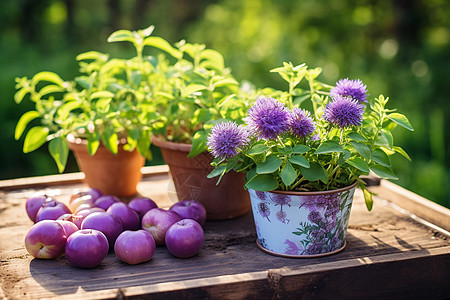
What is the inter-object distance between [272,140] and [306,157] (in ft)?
0.32

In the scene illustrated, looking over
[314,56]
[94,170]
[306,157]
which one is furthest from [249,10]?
[306,157]

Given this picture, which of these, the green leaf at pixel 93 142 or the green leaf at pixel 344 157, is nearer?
the green leaf at pixel 344 157

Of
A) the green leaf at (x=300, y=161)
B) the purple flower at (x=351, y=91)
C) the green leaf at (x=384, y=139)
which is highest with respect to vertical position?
the purple flower at (x=351, y=91)

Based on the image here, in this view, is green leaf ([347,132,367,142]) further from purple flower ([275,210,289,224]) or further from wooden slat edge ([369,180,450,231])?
wooden slat edge ([369,180,450,231])

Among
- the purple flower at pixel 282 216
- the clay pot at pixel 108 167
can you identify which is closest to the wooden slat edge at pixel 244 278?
the purple flower at pixel 282 216

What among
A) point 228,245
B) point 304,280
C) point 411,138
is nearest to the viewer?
point 304,280

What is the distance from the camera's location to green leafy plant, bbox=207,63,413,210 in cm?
93

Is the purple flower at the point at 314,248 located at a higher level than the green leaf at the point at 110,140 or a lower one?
lower

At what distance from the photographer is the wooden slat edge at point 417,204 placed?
1230mm

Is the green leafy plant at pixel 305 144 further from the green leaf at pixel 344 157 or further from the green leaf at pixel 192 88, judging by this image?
→ the green leaf at pixel 192 88

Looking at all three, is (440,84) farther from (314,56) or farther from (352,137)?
(352,137)

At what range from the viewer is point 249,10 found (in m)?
5.64

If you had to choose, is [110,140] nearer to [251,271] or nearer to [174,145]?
[174,145]

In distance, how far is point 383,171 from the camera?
105 centimetres
